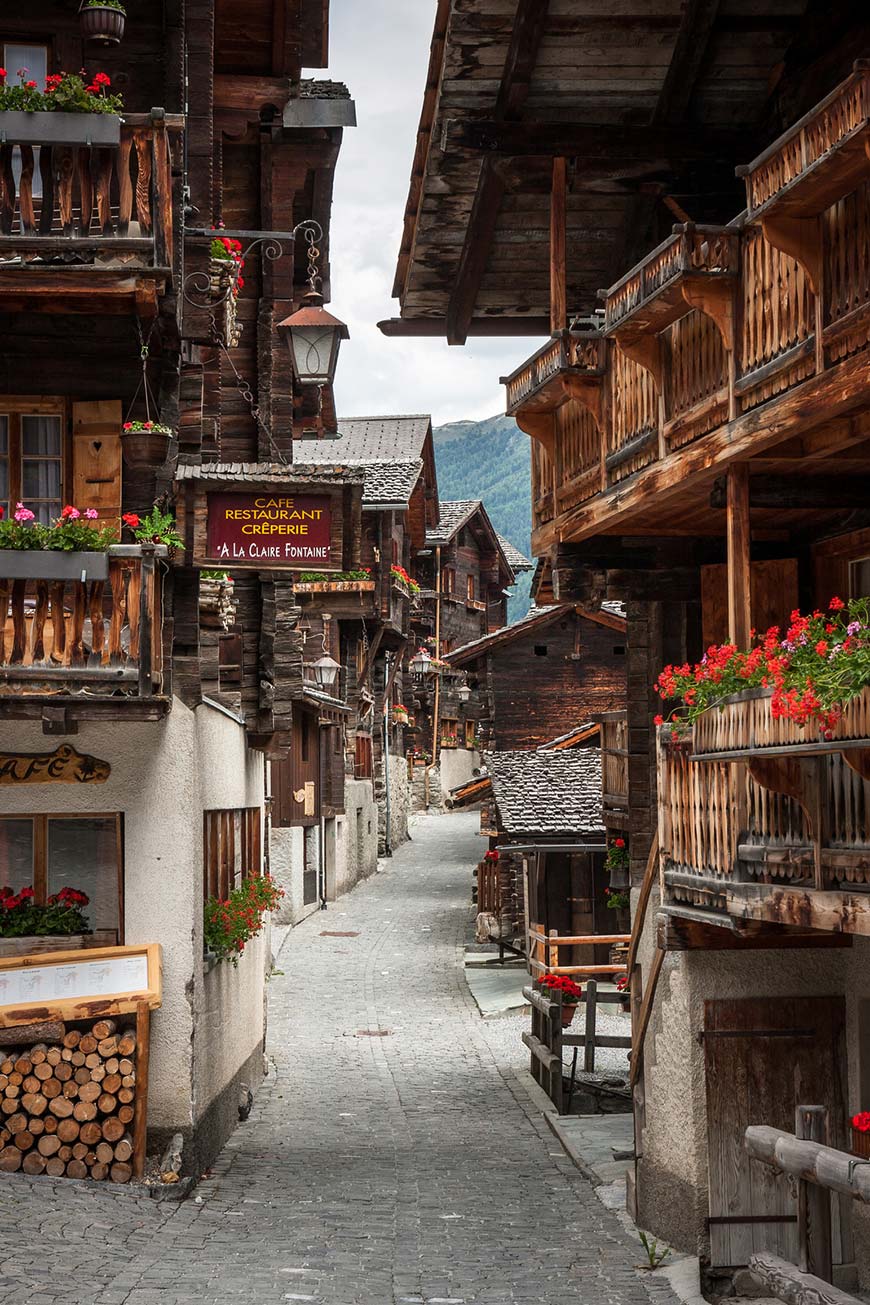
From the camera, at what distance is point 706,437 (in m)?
10.4

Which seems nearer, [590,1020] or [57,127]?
[57,127]

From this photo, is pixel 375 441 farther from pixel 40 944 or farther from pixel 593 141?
pixel 40 944

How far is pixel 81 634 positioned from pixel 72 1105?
3.52m

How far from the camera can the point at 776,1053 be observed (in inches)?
450

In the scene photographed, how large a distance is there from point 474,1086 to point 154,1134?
281 inches

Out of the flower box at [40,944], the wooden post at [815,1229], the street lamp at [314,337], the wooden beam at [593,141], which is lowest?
the wooden post at [815,1229]

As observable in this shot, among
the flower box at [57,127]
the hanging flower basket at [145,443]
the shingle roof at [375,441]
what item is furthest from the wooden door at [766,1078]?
the shingle roof at [375,441]

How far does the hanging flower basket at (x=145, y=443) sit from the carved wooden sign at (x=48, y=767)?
7.63 ft

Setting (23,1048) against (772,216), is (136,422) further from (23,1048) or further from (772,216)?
(772,216)

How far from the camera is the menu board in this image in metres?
12.2

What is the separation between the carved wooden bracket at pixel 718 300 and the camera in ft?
32.8

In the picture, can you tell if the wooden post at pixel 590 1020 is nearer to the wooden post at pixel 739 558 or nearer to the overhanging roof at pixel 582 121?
the overhanging roof at pixel 582 121

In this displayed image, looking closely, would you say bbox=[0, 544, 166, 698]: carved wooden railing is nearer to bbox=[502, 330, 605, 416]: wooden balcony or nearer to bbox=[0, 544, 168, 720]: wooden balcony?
bbox=[0, 544, 168, 720]: wooden balcony

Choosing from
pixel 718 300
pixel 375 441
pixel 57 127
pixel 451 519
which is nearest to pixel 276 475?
pixel 57 127
